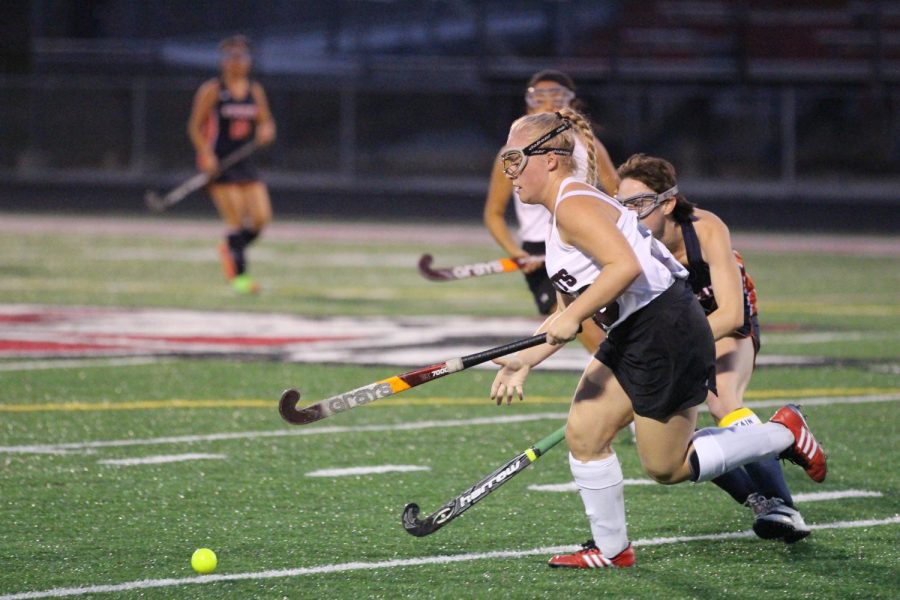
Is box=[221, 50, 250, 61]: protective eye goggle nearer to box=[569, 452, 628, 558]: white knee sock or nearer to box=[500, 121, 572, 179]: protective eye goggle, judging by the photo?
box=[500, 121, 572, 179]: protective eye goggle

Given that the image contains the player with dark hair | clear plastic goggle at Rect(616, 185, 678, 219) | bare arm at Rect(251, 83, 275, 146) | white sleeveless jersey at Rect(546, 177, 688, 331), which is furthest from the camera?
bare arm at Rect(251, 83, 275, 146)

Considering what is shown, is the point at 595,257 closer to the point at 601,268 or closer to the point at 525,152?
the point at 601,268

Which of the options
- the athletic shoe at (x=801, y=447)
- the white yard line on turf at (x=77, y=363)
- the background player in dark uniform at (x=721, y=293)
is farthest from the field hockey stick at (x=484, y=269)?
the athletic shoe at (x=801, y=447)

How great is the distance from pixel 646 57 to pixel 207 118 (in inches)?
520

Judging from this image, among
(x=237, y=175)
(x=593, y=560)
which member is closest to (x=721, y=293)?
(x=593, y=560)

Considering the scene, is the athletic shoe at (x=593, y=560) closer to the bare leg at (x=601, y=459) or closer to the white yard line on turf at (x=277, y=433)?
the bare leg at (x=601, y=459)

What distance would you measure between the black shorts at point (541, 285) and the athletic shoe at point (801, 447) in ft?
9.12

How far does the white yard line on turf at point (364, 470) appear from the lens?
6934 millimetres

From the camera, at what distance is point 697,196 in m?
25.4

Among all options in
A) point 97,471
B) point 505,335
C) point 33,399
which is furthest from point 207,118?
point 97,471

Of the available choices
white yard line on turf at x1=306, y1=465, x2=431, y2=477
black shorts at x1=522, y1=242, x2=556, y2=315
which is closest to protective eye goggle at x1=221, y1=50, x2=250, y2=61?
black shorts at x1=522, y1=242, x2=556, y2=315

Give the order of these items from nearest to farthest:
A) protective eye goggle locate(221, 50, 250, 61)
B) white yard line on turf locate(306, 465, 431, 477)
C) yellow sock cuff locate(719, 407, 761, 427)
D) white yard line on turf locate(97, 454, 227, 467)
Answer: yellow sock cuff locate(719, 407, 761, 427)
white yard line on turf locate(306, 465, 431, 477)
white yard line on turf locate(97, 454, 227, 467)
protective eye goggle locate(221, 50, 250, 61)

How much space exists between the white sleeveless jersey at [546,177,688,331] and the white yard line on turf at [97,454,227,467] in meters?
2.67

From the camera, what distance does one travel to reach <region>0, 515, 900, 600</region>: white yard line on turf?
4926 mm
